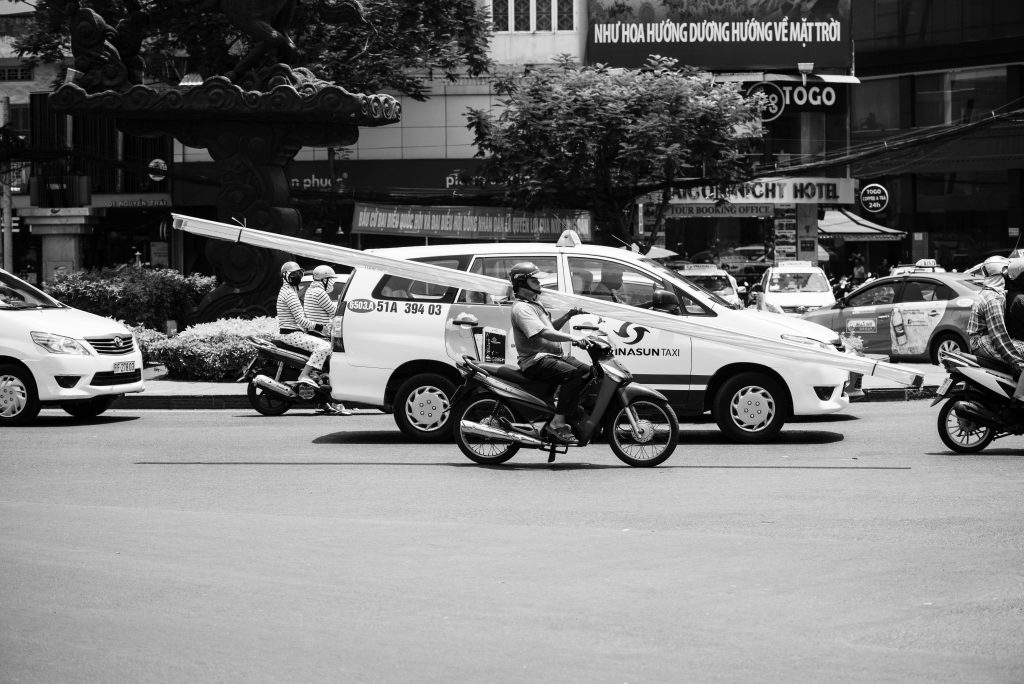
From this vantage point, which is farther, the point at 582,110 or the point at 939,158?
the point at 939,158

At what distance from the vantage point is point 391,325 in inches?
491

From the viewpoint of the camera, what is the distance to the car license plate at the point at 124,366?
47.5 feet

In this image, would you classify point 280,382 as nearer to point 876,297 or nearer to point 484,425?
point 484,425

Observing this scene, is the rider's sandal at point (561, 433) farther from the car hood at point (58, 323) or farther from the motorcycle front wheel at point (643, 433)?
the car hood at point (58, 323)

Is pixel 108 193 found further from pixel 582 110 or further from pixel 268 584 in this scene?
pixel 268 584

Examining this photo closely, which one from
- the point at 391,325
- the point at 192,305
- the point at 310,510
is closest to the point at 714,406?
the point at 391,325

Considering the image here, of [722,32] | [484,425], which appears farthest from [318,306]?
[722,32]

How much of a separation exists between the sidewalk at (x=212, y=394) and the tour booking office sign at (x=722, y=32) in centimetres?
2189

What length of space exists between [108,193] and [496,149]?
44.9 ft

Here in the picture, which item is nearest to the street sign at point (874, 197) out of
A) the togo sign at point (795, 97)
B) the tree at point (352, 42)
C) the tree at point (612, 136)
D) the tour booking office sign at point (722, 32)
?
the togo sign at point (795, 97)

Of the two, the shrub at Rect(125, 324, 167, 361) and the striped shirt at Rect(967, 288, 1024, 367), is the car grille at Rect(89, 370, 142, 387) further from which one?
the striped shirt at Rect(967, 288, 1024, 367)

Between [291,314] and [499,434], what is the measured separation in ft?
18.1

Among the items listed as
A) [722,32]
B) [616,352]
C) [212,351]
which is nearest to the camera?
[616,352]

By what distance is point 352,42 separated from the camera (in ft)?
110
